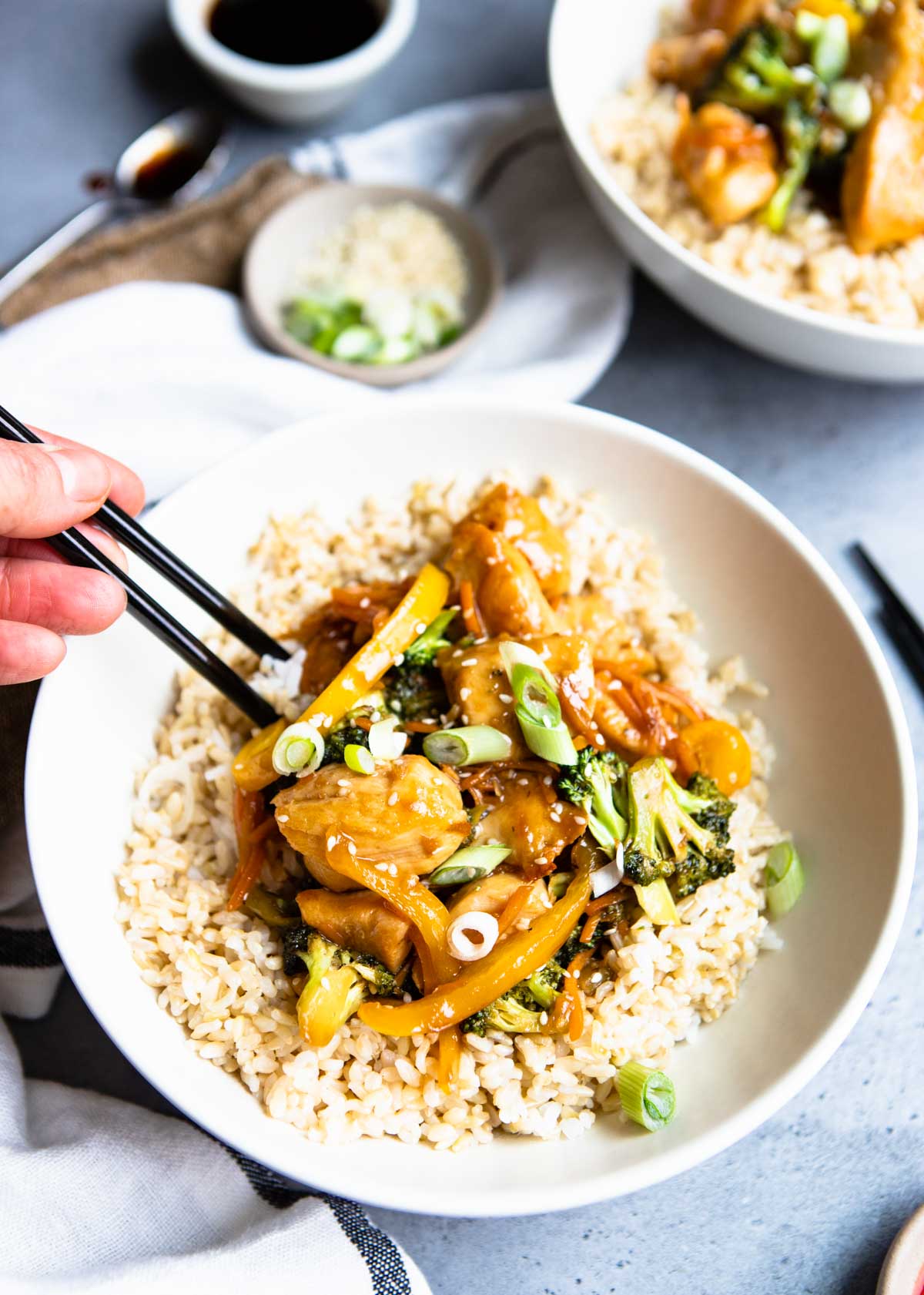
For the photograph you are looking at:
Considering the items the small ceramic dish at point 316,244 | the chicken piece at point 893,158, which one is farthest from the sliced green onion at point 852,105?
the small ceramic dish at point 316,244


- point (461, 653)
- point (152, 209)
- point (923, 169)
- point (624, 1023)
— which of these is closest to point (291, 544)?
point (461, 653)

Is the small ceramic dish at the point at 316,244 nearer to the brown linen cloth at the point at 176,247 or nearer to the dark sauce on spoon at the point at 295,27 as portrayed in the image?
the brown linen cloth at the point at 176,247

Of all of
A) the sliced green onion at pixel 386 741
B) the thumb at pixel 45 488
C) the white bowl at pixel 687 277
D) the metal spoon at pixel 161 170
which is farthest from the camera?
the metal spoon at pixel 161 170

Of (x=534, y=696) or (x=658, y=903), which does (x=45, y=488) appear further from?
(x=658, y=903)

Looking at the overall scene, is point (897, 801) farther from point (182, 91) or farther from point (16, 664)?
point (182, 91)

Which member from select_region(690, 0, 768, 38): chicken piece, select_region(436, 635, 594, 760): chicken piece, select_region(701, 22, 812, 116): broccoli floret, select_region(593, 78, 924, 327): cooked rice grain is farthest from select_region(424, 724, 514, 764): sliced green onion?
select_region(690, 0, 768, 38): chicken piece

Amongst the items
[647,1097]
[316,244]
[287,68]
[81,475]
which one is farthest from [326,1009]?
[287,68]

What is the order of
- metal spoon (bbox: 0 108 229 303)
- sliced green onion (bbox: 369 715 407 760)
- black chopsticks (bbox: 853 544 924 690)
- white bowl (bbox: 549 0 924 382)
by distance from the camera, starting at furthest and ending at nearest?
metal spoon (bbox: 0 108 229 303), black chopsticks (bbox: 853 544 924 690), white bowl (bbox: 549 0 924 382), sliced green onion (bbox: 369 715 407 760)

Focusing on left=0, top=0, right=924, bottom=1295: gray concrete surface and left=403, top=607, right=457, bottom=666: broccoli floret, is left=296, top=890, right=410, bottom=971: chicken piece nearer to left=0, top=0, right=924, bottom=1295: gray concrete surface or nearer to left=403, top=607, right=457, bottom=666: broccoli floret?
left=403, top=607, right=457, bottom=666: broccoli floret
